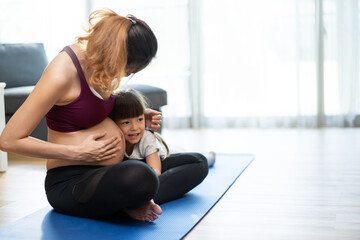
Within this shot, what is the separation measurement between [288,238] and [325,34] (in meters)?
3.07

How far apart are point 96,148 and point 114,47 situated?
0.35 meters

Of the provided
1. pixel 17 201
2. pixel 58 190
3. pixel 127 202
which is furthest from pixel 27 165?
pixel 127 202

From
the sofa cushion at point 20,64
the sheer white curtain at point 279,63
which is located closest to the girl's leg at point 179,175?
the sofa cushion at point 20,64

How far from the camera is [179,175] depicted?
6.89 feet

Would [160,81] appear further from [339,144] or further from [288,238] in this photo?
[288,238]

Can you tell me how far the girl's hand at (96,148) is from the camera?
1.69m

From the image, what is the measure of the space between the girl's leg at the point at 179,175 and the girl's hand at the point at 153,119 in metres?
0.16

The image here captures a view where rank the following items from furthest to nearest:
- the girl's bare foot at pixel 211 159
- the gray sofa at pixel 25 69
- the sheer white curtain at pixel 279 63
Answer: the sheer white curtain at pixel 279 63
the gray sofa at pixel 25 69
the girl's bare foot at pixel 211 159

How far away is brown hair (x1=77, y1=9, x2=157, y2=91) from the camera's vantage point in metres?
1.63

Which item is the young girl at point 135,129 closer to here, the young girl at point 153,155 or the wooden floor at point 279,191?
the young girl at point 153,155

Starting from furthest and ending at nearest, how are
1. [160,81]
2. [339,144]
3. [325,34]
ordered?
[160,81] < [325,34] < [339,144]

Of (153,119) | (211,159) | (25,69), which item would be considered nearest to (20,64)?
(25,69)

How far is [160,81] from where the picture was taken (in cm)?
484

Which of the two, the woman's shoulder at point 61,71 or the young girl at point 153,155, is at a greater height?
the woman's shoulder at point 61,71
